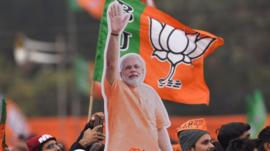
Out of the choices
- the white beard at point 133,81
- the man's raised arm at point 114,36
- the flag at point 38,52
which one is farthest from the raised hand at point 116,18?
the flag at point 38,52

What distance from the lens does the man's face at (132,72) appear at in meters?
8.17

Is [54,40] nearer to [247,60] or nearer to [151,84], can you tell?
[247,60]

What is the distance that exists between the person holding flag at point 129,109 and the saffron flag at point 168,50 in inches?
8.5

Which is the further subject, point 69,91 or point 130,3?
point 69,91

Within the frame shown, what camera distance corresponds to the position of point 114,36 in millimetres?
8297

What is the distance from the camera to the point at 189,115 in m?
29.7

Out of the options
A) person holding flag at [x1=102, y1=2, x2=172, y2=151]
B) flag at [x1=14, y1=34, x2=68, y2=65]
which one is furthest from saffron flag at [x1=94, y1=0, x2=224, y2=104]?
flag at [x1=14, y1=34, x2=68, y2=65]

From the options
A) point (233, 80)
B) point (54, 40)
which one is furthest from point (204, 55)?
point (54, 40)

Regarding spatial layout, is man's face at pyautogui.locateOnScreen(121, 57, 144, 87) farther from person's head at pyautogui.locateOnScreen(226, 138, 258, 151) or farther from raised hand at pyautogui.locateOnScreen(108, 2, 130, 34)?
person's head at pyautogui.locateOnScreen(226, 138, 258, 151)

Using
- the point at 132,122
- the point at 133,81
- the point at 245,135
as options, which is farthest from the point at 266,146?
the point at 133,81

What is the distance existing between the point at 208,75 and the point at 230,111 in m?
4.53

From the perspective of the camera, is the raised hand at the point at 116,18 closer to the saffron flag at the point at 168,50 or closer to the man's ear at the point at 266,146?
the saffron flag at the point at 168,50

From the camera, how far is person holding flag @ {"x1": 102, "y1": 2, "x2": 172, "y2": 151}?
8047mm

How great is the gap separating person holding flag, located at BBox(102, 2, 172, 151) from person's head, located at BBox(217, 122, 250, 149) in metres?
0.36
